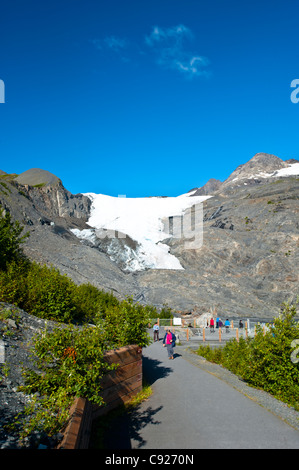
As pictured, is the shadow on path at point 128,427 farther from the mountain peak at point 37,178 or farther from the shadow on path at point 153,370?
the mountain peak at point 37,178

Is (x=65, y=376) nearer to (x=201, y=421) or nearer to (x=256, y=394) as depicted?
(x=201, y=421)

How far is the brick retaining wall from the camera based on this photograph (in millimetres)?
4453

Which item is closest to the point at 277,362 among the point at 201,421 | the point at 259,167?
the point at 201,421

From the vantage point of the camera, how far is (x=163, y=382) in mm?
11344

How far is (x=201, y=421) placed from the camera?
7.65 m

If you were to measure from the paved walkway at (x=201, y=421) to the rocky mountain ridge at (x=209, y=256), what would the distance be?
2586 cm

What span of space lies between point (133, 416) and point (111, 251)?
166ft

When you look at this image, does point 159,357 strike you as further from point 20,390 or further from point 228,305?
point 228,305

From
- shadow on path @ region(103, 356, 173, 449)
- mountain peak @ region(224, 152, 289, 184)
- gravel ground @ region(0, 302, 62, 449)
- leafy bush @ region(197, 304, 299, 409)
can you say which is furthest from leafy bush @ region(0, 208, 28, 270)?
mountain peak @ region(224, 152, 289, 184)

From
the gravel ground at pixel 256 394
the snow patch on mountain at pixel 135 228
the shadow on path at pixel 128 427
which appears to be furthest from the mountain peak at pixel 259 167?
the shadow on path at pixel 128 427

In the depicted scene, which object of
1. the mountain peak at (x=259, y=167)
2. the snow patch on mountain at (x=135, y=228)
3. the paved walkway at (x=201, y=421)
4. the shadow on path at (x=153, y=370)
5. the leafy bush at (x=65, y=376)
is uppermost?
the mountain peak at (x=259, y=167)

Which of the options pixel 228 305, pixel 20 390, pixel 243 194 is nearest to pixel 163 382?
pixel 20 390

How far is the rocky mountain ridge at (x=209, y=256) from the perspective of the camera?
4075cm

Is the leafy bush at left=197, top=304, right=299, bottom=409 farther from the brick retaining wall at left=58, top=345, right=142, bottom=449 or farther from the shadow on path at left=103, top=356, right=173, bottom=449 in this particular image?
the brick retaining wall at left=58, top=345, right=142, bottom=449
